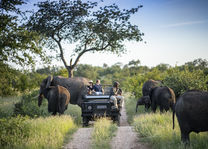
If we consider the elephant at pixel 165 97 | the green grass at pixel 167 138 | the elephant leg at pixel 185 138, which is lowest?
the green grass at pixel 167 138

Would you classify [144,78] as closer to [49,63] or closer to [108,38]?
[108,38]

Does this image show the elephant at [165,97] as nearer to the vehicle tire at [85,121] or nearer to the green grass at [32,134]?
the vehicle tire at [85,121]

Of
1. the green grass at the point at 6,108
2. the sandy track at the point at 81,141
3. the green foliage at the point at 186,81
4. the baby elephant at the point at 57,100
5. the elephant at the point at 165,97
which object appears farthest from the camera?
the green foliage at the point at 186,81

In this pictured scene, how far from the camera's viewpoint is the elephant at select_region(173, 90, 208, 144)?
6160mm

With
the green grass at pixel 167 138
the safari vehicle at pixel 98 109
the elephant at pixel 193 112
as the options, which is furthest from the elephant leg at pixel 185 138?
the safari vehicle at pixel 98 109

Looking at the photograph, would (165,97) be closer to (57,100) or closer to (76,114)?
(57,100)

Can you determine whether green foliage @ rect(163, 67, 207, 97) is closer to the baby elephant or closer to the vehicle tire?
the vehicle tire

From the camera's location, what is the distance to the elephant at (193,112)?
6.16 meters

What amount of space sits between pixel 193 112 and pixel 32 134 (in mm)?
4979

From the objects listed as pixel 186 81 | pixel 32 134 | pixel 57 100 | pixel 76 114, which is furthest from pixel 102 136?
pixel 76 114

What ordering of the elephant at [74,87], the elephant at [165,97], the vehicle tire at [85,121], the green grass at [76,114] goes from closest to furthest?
the vehicle tire at [85,121]
the elephant at [165,97]
the green grass at [76,114]
the elephant at [74,87]

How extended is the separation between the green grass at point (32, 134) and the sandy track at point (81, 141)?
0.85ft

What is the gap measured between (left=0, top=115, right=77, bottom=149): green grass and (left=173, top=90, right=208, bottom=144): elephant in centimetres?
349

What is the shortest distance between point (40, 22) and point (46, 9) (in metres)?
1.26
